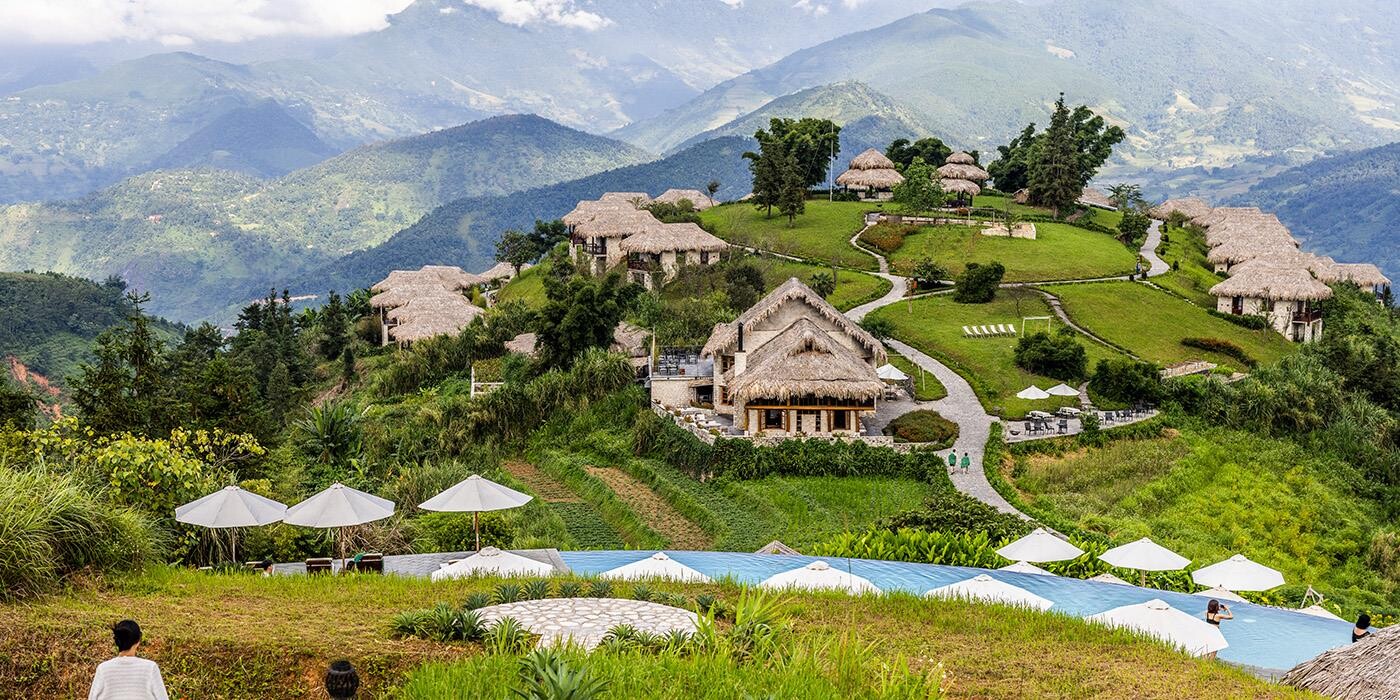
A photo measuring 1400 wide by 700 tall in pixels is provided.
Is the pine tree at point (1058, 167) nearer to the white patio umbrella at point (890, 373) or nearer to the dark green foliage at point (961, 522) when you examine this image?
the white patio umbrella at point (890, 373)

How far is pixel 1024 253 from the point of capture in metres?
54.3

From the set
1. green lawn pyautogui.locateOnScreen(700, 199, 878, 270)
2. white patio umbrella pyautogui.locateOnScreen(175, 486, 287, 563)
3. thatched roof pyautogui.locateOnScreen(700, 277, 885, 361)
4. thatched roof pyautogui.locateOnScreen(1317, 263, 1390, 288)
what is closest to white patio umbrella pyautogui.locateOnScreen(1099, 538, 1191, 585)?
white patio umbrella pyautogui.locateOnScreen(175, 486, 287, 563)

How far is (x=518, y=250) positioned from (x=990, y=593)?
181 feet

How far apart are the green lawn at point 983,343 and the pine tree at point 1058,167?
1820 cm

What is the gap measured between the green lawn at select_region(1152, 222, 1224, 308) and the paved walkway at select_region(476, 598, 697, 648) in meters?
45.7

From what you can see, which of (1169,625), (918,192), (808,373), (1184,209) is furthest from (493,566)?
(1184,209)

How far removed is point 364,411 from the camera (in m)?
40.6

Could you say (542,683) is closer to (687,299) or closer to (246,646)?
(246,646)

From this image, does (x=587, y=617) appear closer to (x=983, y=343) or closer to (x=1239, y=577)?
(x=1239, y=577)

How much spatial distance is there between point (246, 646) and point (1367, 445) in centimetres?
3537

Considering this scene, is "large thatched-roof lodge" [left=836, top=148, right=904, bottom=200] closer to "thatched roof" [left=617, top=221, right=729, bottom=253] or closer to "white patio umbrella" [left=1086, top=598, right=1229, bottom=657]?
"thatched roof" [left=617, top=221, right=729, bottom=253]

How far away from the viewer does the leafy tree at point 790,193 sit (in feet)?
195

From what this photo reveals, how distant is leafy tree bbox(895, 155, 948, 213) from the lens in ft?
196

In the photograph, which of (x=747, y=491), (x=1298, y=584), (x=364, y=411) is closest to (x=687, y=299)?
(x=364, y=411)
